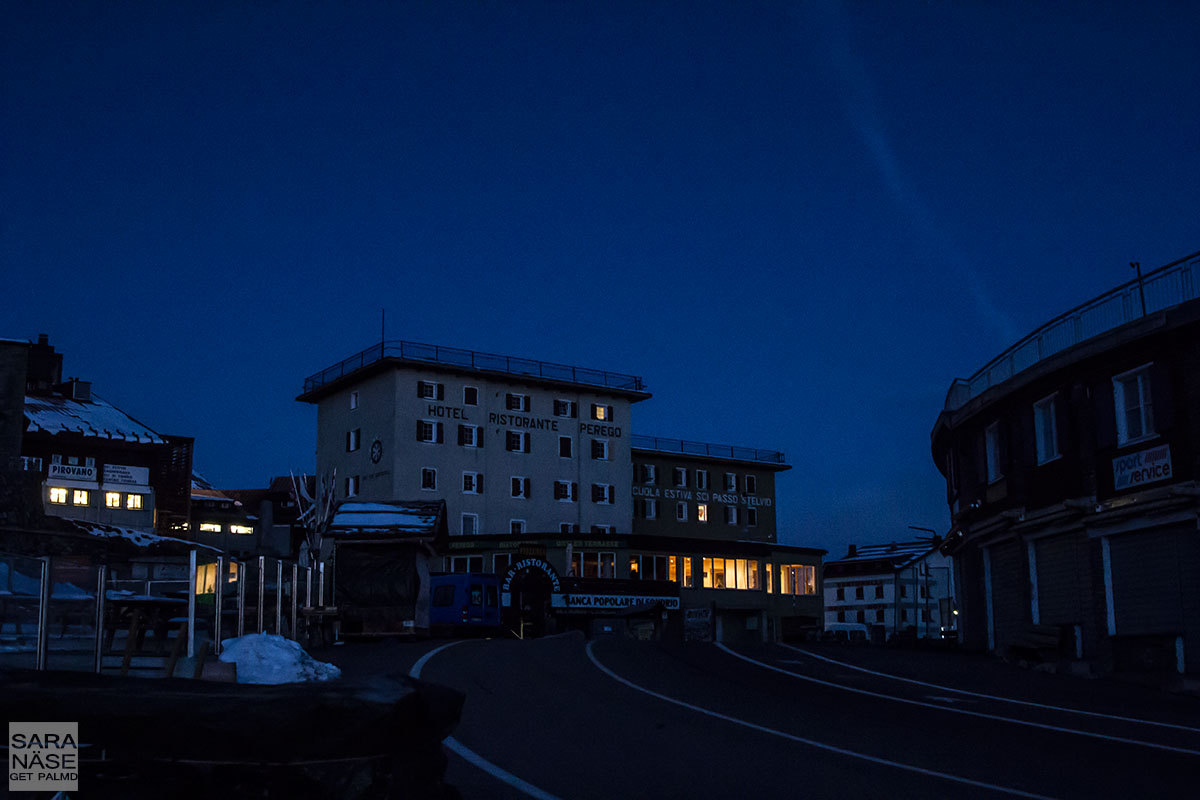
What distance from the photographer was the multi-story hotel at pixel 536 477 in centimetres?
6438

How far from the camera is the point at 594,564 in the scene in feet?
212

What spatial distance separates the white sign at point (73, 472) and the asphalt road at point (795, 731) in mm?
39943

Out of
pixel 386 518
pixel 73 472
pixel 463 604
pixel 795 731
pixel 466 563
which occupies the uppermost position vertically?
pixel 73 472

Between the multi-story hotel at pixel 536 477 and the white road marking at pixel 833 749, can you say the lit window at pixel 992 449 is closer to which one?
the white road marking at pixel 833 749

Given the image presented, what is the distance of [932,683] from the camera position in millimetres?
21141

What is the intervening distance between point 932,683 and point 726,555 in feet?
162

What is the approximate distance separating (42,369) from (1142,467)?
58.4 meters

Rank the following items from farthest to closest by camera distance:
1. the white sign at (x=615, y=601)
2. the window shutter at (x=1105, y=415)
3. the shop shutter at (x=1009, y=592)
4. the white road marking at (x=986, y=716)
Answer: the white sign at (x=615, y=601) < the shop shutter at (x=1009, y=592) < the window shutter at (x=1105, y=415) < the white road marking at (x=986, y=716)

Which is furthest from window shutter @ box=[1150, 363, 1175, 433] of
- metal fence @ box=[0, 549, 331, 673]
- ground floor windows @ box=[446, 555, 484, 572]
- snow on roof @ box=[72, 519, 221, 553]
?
ground floor windows @ box=[446, 555, 484, 572]

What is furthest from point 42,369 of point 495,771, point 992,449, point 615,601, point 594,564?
point 495,771

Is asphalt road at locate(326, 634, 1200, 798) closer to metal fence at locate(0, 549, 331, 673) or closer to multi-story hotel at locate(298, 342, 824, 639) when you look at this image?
metal fence at locate(0, 549, 331, 673)

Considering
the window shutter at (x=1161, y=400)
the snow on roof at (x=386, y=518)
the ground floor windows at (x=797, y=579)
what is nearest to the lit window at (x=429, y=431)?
the ground floor windows at (x=797, y=579)

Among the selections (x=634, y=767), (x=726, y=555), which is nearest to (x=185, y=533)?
(x=726, y=555)

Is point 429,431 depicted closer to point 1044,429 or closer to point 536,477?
point 536,477
